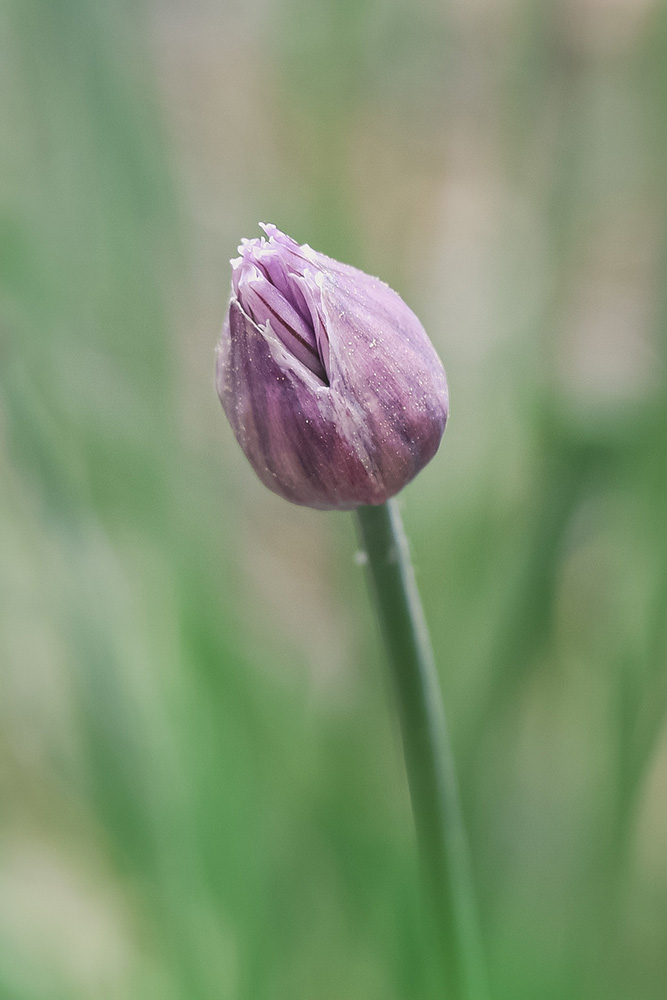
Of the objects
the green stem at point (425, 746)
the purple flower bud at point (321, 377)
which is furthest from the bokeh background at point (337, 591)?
the purple flower bud at point (321, 377)

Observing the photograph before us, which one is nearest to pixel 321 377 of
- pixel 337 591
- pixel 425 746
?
pixel 425 746

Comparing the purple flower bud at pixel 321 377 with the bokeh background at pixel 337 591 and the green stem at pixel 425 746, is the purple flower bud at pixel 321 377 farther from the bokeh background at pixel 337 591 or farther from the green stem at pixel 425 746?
the bokeh background at pixel 337 591

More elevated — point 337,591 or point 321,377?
Answer: point 321,377

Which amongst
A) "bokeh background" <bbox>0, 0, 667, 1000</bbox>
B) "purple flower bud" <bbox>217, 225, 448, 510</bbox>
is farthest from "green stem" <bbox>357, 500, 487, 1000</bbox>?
"bokeh background" <bbox>0, 0, 667, 1000</bbox>

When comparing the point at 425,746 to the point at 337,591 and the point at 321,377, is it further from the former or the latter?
the point at 337,591

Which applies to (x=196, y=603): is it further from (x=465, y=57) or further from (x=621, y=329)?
(x=465, y=57)

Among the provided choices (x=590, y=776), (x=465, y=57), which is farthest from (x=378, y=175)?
(x=590, y=776)
